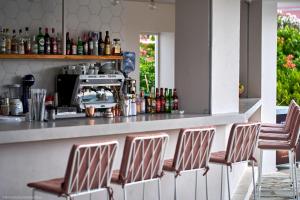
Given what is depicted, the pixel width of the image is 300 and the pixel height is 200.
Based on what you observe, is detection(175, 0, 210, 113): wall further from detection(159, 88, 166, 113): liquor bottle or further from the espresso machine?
the espresso machine

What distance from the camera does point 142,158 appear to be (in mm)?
4625

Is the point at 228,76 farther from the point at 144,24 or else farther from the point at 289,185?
the point at 144,24

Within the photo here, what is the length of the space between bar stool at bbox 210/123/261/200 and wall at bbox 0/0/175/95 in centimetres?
321

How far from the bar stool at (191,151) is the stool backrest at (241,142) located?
275 millimetres

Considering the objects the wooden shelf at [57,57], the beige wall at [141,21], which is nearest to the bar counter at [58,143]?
the wooden shelf at [57,57]

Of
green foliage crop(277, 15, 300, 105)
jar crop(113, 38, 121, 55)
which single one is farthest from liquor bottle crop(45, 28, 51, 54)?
green foliage crop(277, 15, 300, 105)

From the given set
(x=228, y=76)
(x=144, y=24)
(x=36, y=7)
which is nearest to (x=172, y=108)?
(x=228, y=76)

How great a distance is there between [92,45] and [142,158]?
4.07 metres

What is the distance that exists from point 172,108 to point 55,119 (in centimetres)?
136

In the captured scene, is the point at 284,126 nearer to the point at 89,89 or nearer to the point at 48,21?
the point at 89,89

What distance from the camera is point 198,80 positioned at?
645 centimetres

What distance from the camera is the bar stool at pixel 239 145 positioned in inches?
214

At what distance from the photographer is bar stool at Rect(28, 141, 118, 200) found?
4117mm

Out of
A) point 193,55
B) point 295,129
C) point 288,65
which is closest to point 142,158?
point 193,55
